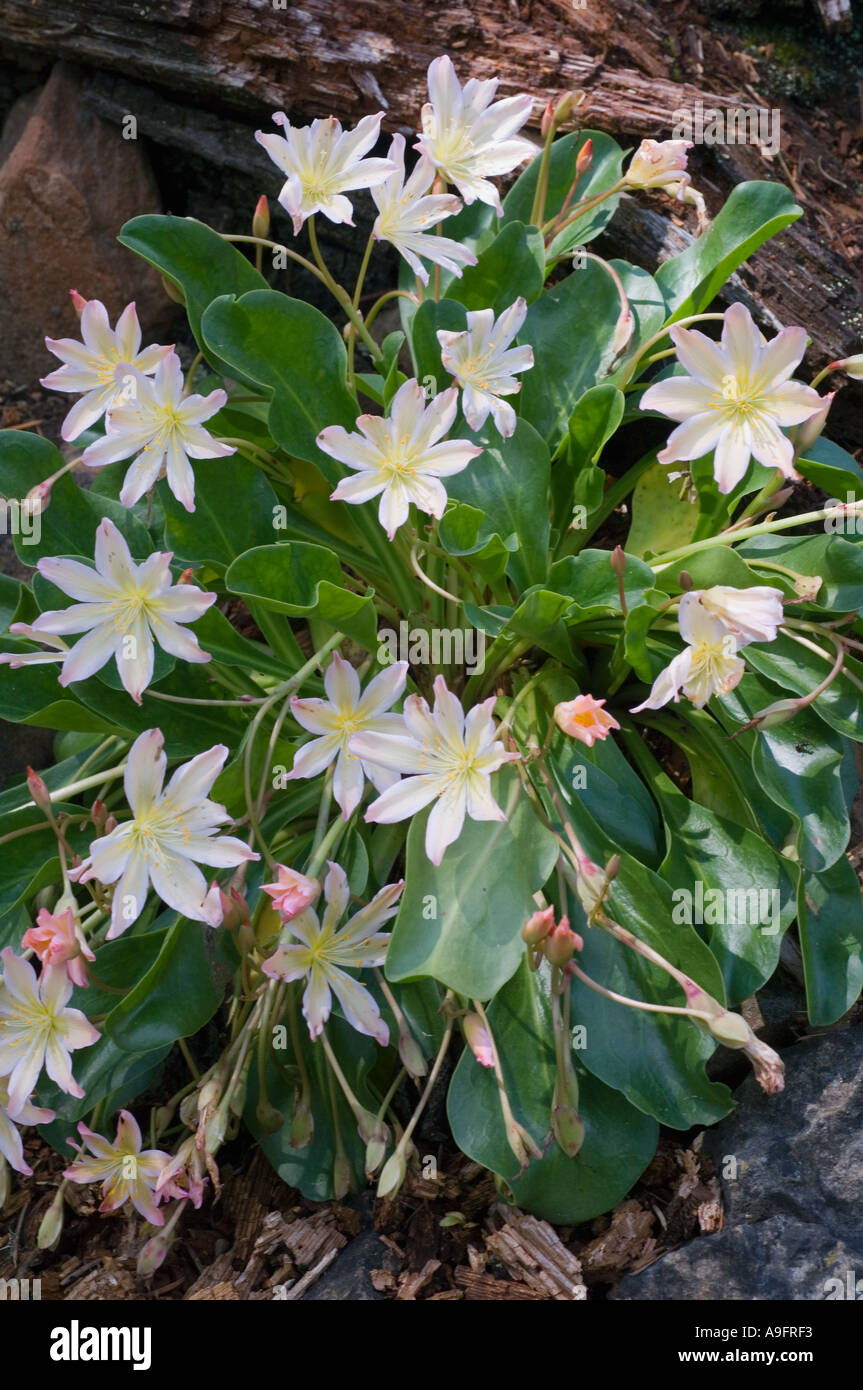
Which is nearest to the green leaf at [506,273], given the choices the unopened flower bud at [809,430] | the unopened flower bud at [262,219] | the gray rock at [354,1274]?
the unopened flower bud at [262,219]

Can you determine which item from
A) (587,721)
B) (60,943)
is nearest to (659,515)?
(587,721)

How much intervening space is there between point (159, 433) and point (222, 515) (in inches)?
11.3

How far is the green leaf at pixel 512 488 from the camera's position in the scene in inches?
90.7

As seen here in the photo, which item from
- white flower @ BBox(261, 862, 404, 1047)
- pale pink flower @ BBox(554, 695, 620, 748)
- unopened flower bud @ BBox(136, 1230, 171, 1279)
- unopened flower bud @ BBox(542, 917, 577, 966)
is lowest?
unopened flower bud @ BBox(136, 1230, 171, 1279)

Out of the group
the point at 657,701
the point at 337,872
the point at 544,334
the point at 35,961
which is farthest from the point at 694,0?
the point at 35,961

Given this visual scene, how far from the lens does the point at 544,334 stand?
2521 mm

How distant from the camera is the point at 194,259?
2.36 m

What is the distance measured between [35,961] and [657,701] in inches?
52.3

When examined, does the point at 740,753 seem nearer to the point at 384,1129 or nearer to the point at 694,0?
the point at 384,1129

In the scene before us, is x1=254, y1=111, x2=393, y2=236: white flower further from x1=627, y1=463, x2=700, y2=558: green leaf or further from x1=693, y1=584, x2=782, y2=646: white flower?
x1=693, y1=584, x2=782, y2=646: white flower

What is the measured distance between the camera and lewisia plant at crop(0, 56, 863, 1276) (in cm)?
188

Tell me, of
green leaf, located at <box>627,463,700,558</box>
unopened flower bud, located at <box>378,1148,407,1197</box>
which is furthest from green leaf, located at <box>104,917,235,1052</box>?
green leaf, located at <box>627,463,700,558</box>

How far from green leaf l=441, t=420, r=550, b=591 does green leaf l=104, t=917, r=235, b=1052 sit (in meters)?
0.95

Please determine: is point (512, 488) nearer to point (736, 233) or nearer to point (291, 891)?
point (736, 233)
